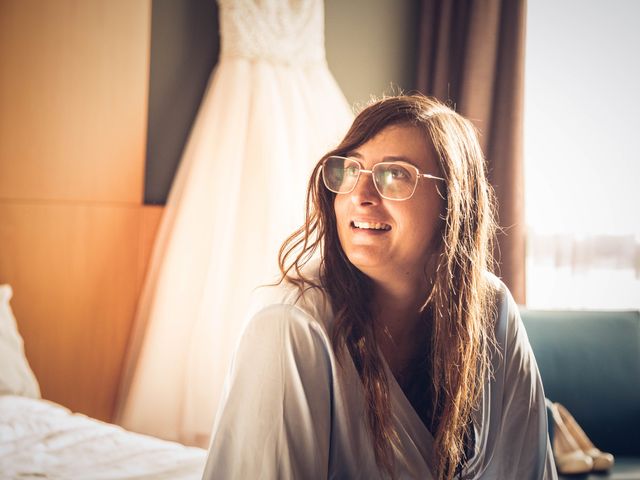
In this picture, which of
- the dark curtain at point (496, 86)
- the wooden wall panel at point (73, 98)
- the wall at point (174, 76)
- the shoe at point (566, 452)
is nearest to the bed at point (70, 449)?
the wooden wall panel at point (73, 98)

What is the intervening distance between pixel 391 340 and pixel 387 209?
0.93 feet

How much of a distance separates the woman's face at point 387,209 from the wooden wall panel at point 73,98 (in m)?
1.43

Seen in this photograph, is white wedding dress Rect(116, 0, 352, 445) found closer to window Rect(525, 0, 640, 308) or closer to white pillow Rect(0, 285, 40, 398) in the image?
white pillow Rect(0, 285, 40, 398)

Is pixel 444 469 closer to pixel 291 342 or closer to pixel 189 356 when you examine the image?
pixel 291 342

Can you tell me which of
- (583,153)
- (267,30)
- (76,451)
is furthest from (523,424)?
(267,30)

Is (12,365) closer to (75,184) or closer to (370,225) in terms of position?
(75,184)

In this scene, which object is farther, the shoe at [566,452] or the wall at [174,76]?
the wall at [174,76]

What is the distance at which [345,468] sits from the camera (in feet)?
3.28

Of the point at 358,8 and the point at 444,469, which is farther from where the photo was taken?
the point at 358,8

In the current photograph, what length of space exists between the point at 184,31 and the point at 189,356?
1421 millimetres

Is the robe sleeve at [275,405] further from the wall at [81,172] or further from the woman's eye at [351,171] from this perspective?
the wall at [81,172]

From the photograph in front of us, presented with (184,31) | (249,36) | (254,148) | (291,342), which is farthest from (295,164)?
(291,342)

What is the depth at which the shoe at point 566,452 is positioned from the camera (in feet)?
5.34

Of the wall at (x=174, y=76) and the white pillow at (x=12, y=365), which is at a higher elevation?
the wall at (x=174, y=76)
